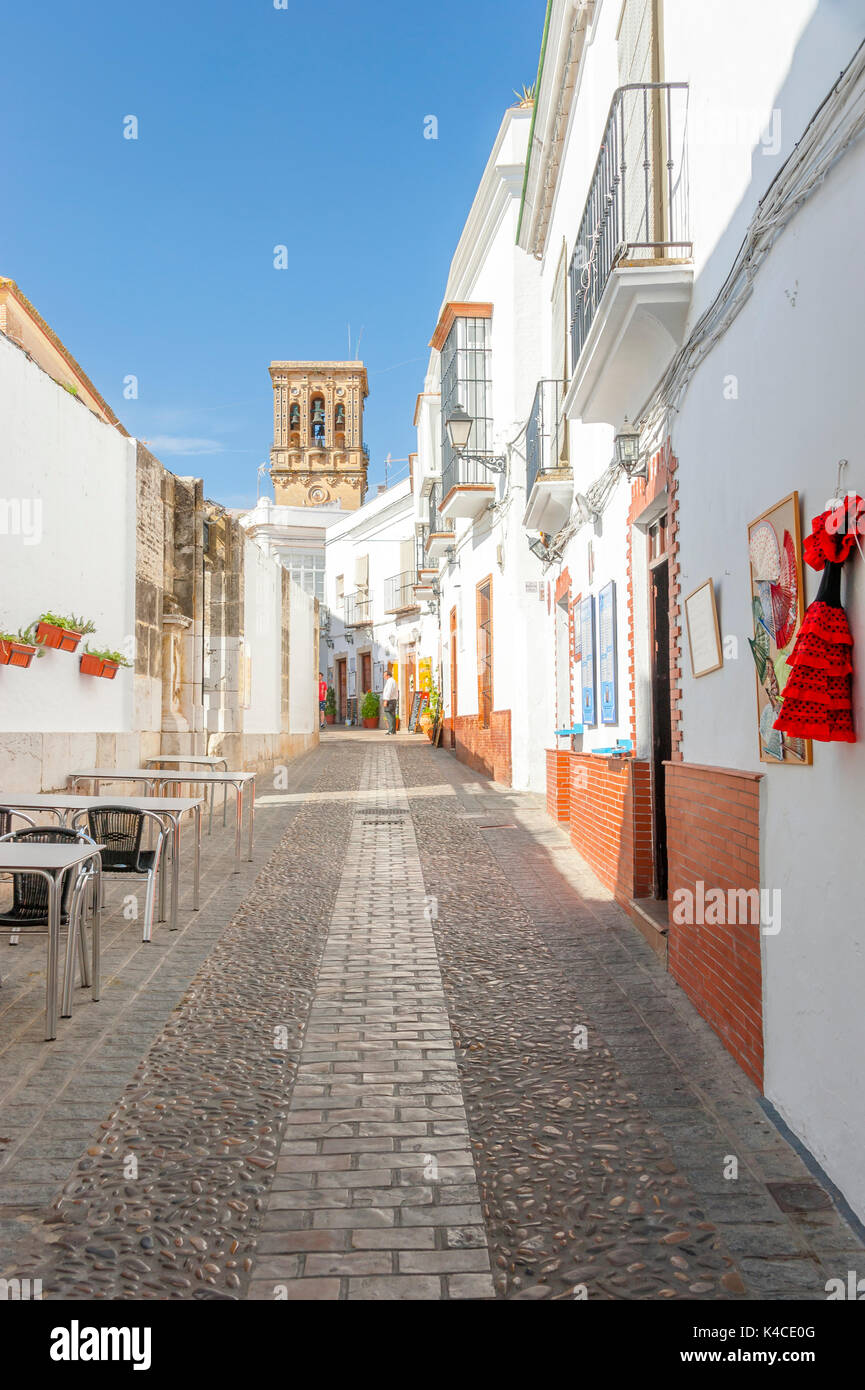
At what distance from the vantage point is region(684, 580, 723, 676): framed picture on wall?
14.1 ft

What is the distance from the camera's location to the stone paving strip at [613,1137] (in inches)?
100

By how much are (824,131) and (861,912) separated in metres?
2.16

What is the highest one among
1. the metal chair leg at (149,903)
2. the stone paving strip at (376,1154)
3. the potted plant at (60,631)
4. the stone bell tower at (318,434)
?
the stone bell tower at (318,434)

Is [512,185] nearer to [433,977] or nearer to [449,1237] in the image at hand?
[433,977]

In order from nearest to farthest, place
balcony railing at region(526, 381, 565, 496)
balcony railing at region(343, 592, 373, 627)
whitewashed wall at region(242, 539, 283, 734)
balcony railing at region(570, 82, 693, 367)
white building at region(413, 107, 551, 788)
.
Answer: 1. balcony railing at region(570, 82, 693, 367)
2. balcony railing at region(526, 381, 565, 496)
3. white building at region(413, 107, 551, 788)
4. whitewashed wall at region(242, 539, 283, 734)
5. balcony railing at region(343, 592, 373, 627)

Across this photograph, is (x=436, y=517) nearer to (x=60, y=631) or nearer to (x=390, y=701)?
(x=390, y=701)

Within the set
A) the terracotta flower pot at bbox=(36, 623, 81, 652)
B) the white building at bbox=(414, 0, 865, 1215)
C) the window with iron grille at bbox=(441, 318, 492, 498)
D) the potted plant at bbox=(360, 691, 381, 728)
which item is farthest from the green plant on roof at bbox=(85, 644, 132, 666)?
the potted plant at bbox=(360, 691, 381, 728)

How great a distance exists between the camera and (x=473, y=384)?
49.9ft

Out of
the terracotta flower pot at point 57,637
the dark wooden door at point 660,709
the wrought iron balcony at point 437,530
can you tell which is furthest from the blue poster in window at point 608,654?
the wrought iron balcony at point 437,530

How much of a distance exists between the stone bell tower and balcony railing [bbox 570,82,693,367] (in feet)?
137

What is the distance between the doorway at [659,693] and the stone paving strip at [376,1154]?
1616 mm

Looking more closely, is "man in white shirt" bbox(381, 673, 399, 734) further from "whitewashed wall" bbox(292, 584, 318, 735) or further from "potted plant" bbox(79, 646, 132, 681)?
"potted plant" bbox(79, 646, 132, 681)

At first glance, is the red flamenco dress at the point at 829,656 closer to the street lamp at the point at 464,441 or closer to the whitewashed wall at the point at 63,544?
the whitewashed wall at the point at 63,544

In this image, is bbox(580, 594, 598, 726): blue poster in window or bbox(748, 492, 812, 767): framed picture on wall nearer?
bbox(748, 492, 812, 767): framed picture on wall
